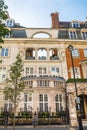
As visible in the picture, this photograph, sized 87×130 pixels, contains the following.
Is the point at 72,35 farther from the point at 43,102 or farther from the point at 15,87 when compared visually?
the point at 15,87

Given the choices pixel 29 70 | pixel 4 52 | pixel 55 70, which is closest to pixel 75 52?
pixel 55 70

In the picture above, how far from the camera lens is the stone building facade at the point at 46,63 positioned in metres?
24.0

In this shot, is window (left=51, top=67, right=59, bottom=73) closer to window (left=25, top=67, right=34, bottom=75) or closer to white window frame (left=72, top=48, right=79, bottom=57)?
window (left=25, top=67, right=34, bottom=75)

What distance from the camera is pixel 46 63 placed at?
29.4 metres

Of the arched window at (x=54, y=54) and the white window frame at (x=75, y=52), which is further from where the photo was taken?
the white window frame at (x=75, y=52)

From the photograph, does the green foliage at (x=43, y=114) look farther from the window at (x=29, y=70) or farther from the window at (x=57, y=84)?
the window at (x=29, y=70)

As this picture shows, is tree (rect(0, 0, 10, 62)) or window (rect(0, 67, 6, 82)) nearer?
tree (rect(0, 0, 10, 62))

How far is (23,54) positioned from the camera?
1175 inches

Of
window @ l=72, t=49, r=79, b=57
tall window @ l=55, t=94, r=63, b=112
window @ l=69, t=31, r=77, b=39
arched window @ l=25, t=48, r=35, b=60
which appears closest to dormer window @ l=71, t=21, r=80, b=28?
window @ l=69, t=31, r=77, b=39

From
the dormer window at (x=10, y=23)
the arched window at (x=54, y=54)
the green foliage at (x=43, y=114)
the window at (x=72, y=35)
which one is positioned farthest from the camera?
the dormer window at (x=10, y=23)

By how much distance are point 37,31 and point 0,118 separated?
58.5 ft

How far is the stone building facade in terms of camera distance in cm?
2395

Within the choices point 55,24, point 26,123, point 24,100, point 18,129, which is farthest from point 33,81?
point 55,24

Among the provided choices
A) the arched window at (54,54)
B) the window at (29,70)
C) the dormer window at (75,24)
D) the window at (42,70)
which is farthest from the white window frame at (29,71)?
the dormer window at (75,24)
